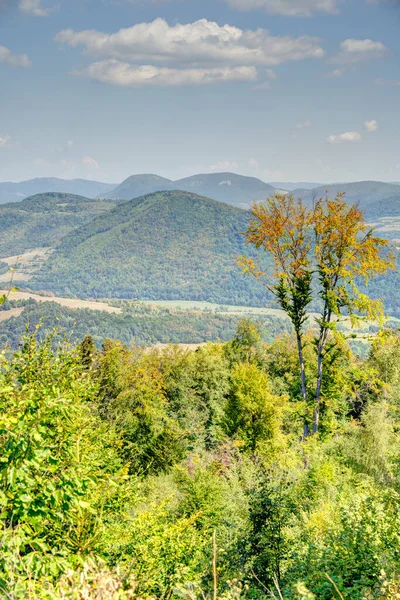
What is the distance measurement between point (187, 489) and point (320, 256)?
11547 millimetres

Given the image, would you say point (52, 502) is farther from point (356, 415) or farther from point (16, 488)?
point (356, 415)

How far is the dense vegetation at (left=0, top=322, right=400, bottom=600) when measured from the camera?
633 cm

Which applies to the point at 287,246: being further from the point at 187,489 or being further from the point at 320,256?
the point at 187,489

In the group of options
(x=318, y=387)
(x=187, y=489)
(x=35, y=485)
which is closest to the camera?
(x=35, y=485)

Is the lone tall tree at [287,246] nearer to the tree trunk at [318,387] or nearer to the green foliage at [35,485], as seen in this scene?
the tree trunk at [318,387]

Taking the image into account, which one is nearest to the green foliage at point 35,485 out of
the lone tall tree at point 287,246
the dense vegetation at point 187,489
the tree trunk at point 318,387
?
the dense vegetation at point 187,489

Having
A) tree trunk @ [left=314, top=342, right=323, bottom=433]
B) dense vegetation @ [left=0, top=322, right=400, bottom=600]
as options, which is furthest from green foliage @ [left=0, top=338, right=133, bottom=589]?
tree trunk @ [left=314, top=342, right=323, bottom=433]

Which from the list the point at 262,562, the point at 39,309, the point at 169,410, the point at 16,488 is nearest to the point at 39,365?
the point at 16,488

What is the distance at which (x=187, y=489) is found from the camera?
20.2m

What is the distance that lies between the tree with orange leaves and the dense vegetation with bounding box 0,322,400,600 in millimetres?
1490

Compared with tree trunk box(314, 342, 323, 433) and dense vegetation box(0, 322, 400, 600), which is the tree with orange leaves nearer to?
tree trunk box(314, 342, 323, 433)

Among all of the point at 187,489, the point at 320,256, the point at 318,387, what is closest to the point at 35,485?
the point at 320,256

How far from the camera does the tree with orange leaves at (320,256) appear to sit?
17.0 meters

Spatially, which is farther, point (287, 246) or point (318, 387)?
point (318, 387)
